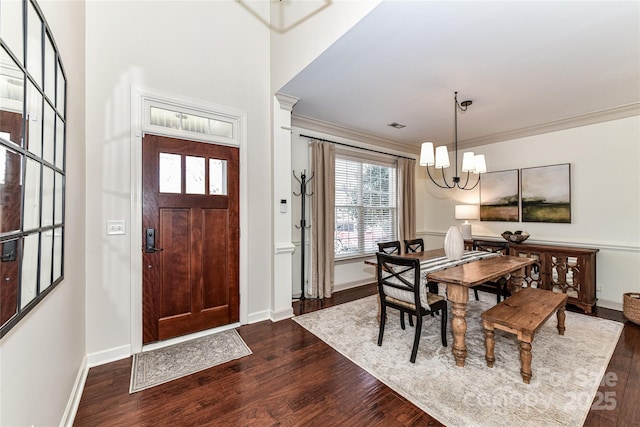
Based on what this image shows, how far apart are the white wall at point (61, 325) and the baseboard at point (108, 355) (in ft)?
0.48

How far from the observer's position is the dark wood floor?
1.73 metres

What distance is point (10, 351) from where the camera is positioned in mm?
974

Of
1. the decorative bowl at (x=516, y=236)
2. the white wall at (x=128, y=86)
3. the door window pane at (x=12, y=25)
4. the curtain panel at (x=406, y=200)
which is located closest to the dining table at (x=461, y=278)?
the decorative bowl at (x=516, y=236)

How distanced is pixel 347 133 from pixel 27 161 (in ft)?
13.3

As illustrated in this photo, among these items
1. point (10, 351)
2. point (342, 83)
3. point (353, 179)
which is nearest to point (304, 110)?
point (342, 83)

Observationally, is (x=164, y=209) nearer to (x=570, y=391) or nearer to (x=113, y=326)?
(x=113, y=326)

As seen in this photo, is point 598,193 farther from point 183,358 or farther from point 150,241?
point 150,241

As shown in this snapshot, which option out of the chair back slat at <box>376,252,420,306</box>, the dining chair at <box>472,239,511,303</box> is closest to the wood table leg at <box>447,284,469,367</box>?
the chair back slat at <box>376,252,420,306</box>

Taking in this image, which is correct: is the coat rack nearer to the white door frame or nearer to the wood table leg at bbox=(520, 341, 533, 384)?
the white door frame

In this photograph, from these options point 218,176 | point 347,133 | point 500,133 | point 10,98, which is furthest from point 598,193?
point 10,98

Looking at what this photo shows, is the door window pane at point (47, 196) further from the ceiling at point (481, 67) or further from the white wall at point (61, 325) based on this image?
the ceiling at point (481, 67)

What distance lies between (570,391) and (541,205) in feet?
10.5

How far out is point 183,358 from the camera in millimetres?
2459

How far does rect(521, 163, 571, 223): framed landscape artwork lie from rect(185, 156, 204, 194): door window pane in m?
4.87
